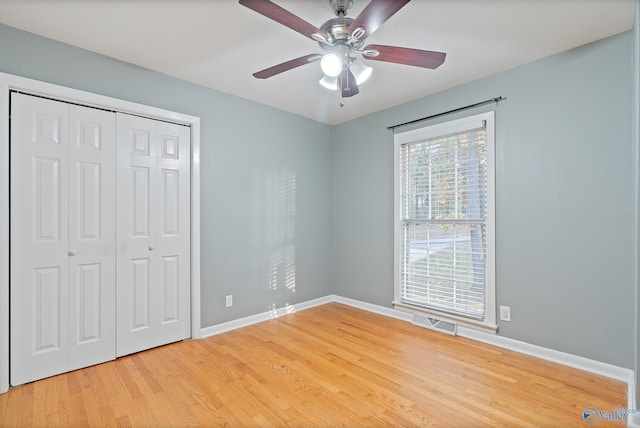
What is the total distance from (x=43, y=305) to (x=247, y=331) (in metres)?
1.70

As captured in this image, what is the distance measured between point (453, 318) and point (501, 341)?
0.45m

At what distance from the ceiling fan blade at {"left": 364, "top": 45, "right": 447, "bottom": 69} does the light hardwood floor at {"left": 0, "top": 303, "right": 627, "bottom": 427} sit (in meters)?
2.16

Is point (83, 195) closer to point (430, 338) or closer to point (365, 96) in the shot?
point (365, 96)

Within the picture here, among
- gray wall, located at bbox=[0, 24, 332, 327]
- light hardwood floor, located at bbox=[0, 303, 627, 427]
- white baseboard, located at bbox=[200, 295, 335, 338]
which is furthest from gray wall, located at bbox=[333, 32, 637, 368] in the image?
white baseboard, located at bbox=[200, 295, 335, 338]

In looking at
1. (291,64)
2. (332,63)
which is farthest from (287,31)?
(332,63)

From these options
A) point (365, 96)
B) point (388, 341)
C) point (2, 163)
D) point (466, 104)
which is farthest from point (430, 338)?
point (2, 163)

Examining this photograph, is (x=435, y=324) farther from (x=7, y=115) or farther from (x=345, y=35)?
(x=7, y=115)

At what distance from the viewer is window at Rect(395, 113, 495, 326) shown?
300 centimetres

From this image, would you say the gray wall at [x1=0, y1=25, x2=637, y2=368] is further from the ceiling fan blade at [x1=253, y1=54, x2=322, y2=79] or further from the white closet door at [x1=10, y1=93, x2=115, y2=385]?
the ceiling fan blade at [x1=253, y1=54, x2=322, y2=79]

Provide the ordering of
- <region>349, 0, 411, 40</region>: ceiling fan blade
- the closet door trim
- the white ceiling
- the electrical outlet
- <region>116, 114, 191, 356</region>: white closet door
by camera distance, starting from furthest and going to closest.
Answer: the electrical outlet, <region>116, 114, 191, 356</region>: white closet door, the closet door trim, the white ceiling, <region>349, 0, 411, 40</region>: ceiling fan blade

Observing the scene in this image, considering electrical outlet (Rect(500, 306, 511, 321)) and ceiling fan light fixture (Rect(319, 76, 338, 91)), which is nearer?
ceiling fan light fixture (Rect(319, 76, 338, 91))

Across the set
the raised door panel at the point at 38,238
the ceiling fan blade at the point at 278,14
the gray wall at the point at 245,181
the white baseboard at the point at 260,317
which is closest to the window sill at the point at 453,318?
the white baseboard at the point at 260,317

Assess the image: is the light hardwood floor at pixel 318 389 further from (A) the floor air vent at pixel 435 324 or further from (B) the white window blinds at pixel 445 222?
(B) the white window blinds at pixel 445 222

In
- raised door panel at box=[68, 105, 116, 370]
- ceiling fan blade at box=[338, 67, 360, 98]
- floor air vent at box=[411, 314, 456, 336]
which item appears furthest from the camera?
floor air vent at box=[411, 314, 456, 336]
